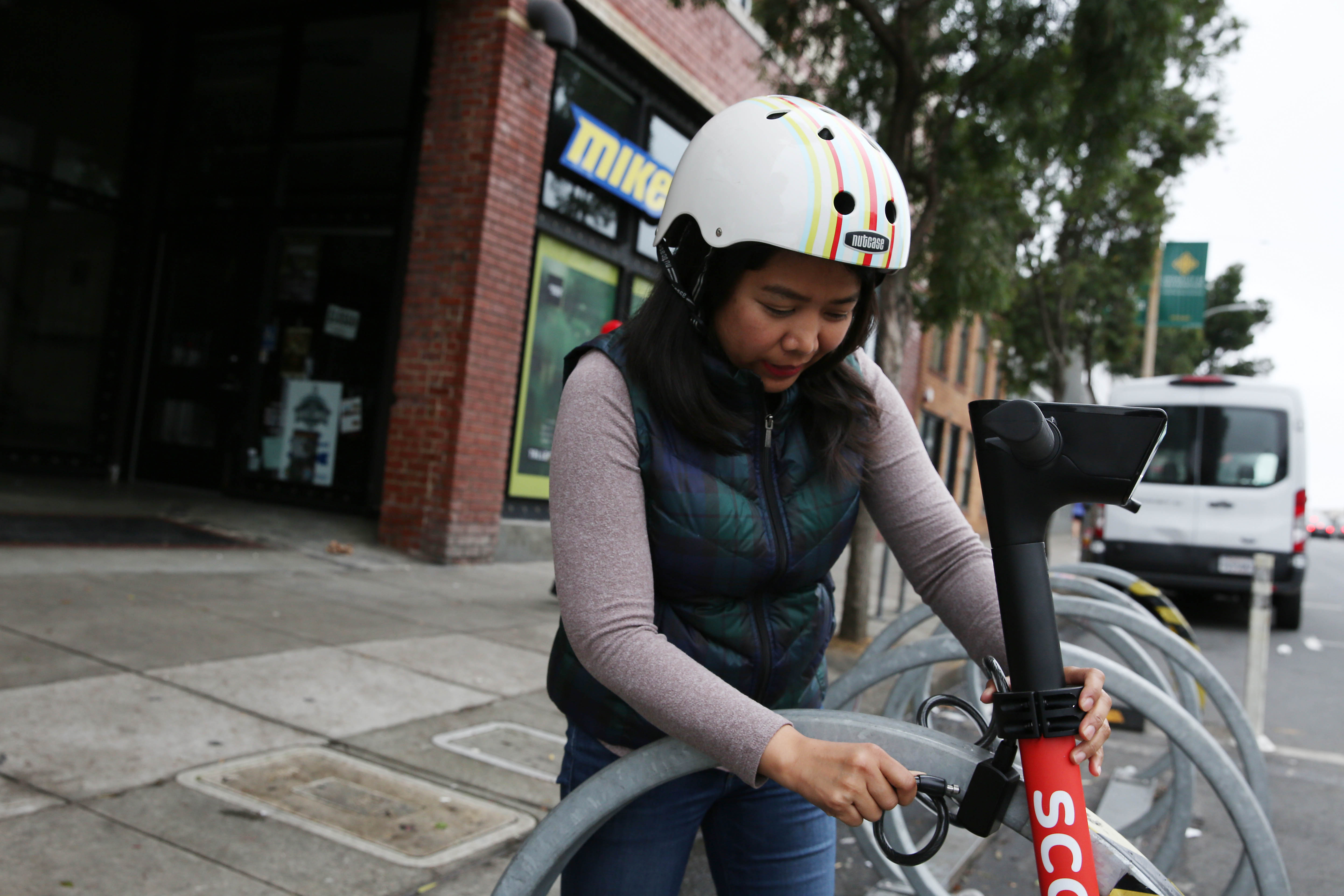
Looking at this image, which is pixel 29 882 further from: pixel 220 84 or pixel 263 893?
pixel 220 84

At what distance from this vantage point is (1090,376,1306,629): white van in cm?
1086

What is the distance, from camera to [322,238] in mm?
9086

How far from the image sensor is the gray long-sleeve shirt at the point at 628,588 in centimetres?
127

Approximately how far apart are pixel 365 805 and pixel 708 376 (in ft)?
7.64

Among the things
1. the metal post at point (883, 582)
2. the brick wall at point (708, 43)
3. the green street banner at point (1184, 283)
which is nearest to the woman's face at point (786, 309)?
the metal post at point (883, 582)

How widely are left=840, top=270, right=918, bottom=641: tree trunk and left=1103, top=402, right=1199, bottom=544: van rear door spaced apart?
5206 mm

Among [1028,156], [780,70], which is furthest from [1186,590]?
[780,70]

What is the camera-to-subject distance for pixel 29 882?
243 cm

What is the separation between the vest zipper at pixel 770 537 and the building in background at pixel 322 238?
6.57 meters

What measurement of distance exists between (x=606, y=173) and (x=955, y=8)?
3.54 metres

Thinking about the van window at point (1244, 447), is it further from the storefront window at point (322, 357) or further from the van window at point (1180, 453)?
the storefront window at point (322, 357)

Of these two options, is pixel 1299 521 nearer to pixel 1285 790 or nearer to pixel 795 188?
pixel 1285 790

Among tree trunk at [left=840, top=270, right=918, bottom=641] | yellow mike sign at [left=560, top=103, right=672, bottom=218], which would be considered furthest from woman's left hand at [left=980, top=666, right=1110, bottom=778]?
yellow mike sign at [left=560, top=103, right=672, bottom=218]

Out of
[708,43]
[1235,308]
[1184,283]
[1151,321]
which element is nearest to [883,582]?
[708,43]
